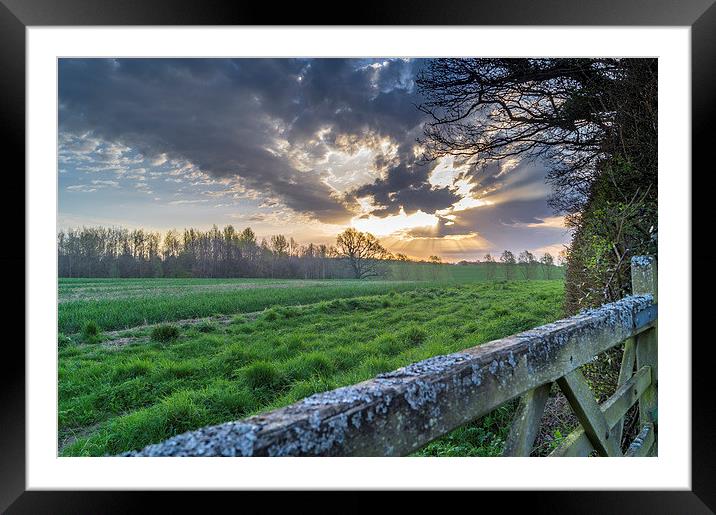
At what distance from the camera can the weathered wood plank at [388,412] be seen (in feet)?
2.46

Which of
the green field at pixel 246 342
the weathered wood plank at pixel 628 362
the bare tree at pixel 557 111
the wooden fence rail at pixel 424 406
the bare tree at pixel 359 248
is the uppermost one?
the bare tree at pixel 557 111

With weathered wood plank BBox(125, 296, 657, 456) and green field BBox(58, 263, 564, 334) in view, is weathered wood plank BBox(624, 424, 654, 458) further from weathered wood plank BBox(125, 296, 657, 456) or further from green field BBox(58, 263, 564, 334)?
green field BBox(58, 263, 564, 334)

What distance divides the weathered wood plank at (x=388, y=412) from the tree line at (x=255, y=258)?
482 centimetres

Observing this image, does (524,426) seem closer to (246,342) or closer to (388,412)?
(388,412)

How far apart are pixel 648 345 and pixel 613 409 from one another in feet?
2.35

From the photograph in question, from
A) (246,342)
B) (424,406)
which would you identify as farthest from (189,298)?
(424,406)

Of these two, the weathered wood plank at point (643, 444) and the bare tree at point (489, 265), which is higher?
the bare tree at point (489, 265)

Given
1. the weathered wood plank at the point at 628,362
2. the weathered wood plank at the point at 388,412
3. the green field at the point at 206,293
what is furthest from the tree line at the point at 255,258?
the weathered wood plank at the point at 388,412

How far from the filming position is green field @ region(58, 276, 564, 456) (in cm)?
368

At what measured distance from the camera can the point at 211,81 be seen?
17.6ft

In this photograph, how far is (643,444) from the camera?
2.12 metres
